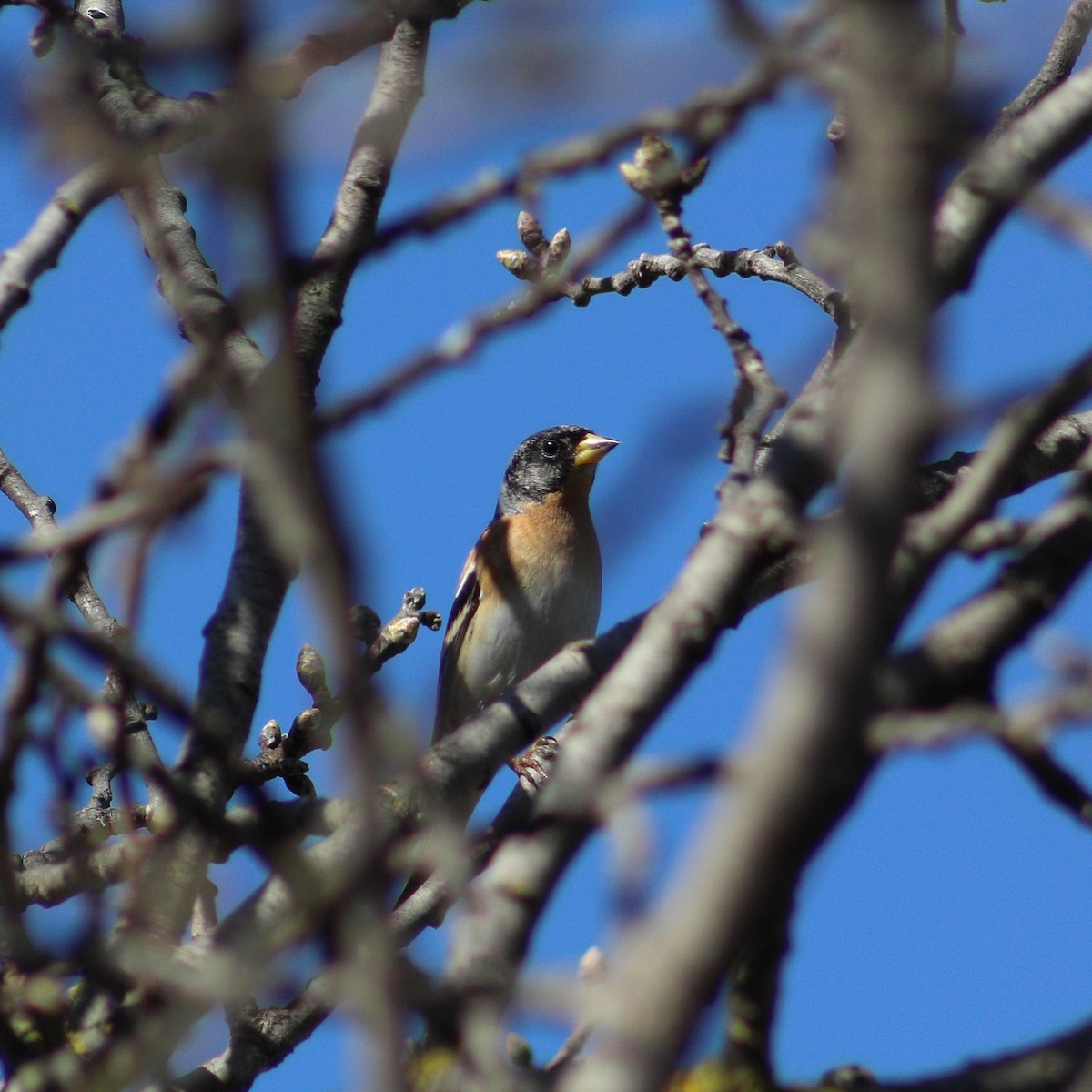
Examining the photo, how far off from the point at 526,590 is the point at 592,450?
1.34 meters

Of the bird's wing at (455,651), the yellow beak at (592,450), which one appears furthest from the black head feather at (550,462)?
the bird's wing at (455,651)

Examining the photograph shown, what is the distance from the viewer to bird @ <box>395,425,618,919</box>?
940cm

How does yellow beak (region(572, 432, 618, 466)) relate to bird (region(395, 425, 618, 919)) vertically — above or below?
above

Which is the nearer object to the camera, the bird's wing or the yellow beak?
the bird's wing

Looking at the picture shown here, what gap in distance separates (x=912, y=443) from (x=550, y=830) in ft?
4.04

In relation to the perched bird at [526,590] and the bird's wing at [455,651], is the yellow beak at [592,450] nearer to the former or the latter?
the perched bird at [526,590]

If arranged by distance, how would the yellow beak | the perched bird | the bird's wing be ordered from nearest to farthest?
the perched bird < the bird's wing < the yellow beak

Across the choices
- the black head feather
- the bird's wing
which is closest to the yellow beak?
the black head feather

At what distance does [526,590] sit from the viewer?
9.52 metres

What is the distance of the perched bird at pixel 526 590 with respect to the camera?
940 centimetres

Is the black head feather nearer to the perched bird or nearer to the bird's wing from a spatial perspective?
the perched bird

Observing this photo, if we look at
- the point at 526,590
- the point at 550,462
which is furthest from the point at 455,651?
the point at 550,462

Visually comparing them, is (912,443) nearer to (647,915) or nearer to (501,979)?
(647,915)

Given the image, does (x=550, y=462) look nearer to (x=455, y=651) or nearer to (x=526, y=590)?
(x=526, y=590)
